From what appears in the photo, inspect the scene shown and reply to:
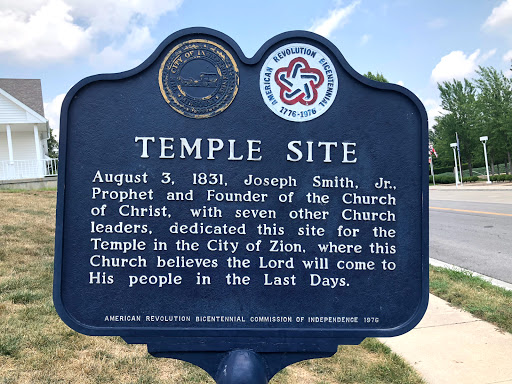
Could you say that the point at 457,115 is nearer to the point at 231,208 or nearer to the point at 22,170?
the point at 22,170

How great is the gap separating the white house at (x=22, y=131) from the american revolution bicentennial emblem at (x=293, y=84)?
54.0ft

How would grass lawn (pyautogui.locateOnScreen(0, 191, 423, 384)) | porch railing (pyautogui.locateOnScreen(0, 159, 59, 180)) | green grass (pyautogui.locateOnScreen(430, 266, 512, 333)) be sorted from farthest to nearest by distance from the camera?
porch railing (pyautogui.locateOnScreen(0, 159, 59, 180)), green grass (pyautogui.locateOnScreen(430, 266, 512, 333)), grass lawn (pyautogui.locateOnScreen(0, 191, 423, 384))

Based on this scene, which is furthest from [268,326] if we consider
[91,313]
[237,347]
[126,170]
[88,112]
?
[88,112]

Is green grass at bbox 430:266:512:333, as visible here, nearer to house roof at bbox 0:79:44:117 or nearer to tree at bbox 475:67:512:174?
house roof at bbox 0:79:44:117

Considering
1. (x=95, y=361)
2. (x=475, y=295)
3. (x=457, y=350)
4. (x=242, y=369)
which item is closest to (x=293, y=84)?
(x=242, y=369)

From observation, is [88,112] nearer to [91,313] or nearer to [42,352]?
[91,313]

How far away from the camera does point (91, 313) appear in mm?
2049

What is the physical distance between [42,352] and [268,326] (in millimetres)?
2074

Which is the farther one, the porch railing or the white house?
the white house

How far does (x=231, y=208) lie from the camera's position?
2.08 metres

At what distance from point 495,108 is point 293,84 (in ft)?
133

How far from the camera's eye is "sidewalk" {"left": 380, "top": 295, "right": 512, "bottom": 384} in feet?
10.4

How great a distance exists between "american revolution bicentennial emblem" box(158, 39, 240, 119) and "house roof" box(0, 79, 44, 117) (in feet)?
64.4

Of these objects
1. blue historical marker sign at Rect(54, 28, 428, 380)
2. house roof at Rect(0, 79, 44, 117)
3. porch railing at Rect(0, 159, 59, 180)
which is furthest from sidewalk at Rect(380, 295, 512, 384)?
house roof at Rect(0, 79, 44, 117)
